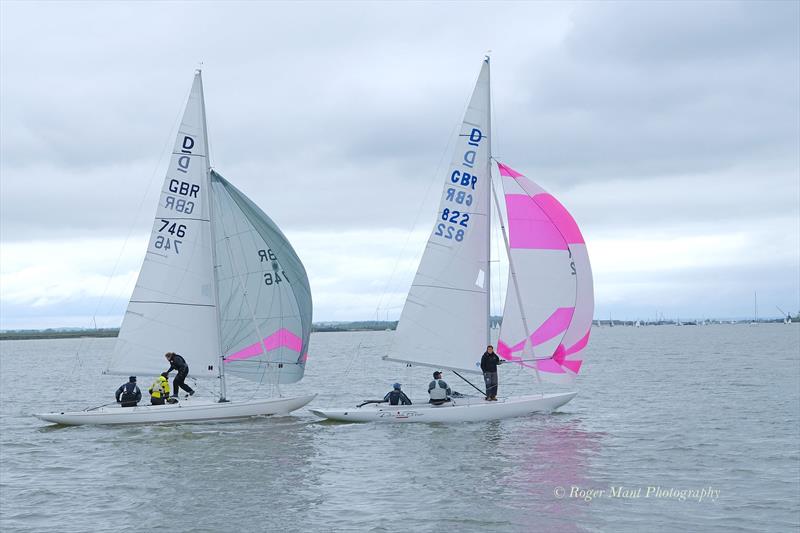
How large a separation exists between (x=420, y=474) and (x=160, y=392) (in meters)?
9.69

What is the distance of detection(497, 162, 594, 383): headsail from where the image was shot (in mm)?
24328

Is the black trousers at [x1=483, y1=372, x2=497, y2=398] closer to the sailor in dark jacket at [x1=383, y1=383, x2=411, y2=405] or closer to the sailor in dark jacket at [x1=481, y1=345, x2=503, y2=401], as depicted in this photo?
the sailor in dark jacket at [x1=481, y1=345, x2=503, y2=401]

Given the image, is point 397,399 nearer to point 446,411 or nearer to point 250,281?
point 446,411

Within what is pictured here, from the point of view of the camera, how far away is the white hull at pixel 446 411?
931 inches

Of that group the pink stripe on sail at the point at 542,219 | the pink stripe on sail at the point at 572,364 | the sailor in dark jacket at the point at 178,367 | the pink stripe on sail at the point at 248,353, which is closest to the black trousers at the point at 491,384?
the pink stripe on sail at the point at 572,364

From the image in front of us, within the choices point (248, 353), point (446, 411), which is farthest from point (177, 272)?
point (446, 411)

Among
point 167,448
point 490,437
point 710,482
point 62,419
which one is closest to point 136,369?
point 62,419

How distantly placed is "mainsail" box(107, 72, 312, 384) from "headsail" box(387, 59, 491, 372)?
12.0 feet

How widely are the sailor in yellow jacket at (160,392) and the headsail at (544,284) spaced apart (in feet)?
30.9

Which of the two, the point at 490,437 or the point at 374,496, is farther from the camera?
the point at 490,437

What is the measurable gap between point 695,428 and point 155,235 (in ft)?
52.6

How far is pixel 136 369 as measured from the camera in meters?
25.1

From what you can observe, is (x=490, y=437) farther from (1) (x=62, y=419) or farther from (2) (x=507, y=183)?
(1) (x=62, y=419)

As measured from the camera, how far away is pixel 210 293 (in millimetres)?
25531
